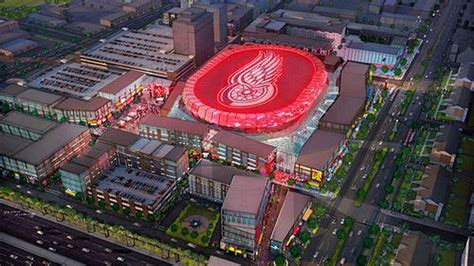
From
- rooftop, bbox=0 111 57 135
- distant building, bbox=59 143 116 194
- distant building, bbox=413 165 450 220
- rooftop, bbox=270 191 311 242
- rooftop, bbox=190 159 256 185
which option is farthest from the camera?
rooftop, bbox=0 111 57 135

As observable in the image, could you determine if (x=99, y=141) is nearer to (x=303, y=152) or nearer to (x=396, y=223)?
(x=303, y=152)

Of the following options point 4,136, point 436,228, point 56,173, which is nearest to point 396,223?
point 436,228

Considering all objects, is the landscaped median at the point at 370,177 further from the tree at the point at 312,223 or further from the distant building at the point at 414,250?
the distant building at the point at 414,250

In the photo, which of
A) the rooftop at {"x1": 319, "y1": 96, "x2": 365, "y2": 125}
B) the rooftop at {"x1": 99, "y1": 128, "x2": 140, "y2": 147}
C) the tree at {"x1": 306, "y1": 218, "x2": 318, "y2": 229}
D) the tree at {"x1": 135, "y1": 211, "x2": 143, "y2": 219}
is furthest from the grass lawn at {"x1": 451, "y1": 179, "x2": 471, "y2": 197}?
the rooftop at {"x1": 99, "y1": 128, "x2": 140, "y2": 147}

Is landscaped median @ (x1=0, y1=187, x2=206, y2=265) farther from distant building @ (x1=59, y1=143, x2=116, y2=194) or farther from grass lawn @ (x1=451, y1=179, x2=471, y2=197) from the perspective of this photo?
grass lawn @ (x1=451, y1=179, x2=471, y2=197)

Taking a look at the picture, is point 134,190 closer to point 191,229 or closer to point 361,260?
point 191,229

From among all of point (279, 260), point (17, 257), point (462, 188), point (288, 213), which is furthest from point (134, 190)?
point (462, 188)
